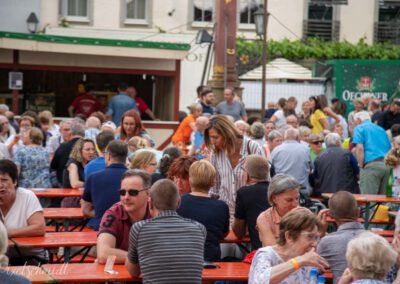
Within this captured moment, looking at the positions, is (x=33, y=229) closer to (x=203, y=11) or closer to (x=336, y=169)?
(x=336, y=169)

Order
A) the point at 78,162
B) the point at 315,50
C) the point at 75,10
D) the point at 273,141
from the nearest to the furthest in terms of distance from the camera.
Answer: the point at 78,162 < the point at 273,141 < the point at 75,10 < the point at 315,50

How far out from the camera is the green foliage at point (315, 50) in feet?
118

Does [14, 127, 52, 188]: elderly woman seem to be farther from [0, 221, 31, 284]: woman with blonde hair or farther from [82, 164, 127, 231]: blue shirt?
[0, 221, 31, 284]: woman with blonde hair

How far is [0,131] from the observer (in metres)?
17.6

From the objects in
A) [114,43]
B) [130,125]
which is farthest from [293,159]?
[114,43]

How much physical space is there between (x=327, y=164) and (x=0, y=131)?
18.5 feet

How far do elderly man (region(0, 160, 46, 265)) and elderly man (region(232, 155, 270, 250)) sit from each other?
6.12 feet

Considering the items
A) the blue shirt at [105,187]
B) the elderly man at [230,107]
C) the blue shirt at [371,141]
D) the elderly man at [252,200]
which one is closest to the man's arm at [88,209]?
the blue shirt at [105,187]

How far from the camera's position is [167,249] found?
762cm

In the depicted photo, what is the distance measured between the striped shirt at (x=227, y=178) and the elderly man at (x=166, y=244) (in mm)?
3344

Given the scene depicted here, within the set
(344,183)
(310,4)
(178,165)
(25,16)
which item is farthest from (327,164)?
(310,4)

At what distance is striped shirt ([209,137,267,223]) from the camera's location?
36.8 feet

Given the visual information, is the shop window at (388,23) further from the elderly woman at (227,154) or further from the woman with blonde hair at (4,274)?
the woman with blonde hair at (4,274)

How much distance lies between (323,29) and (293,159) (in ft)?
82.1
